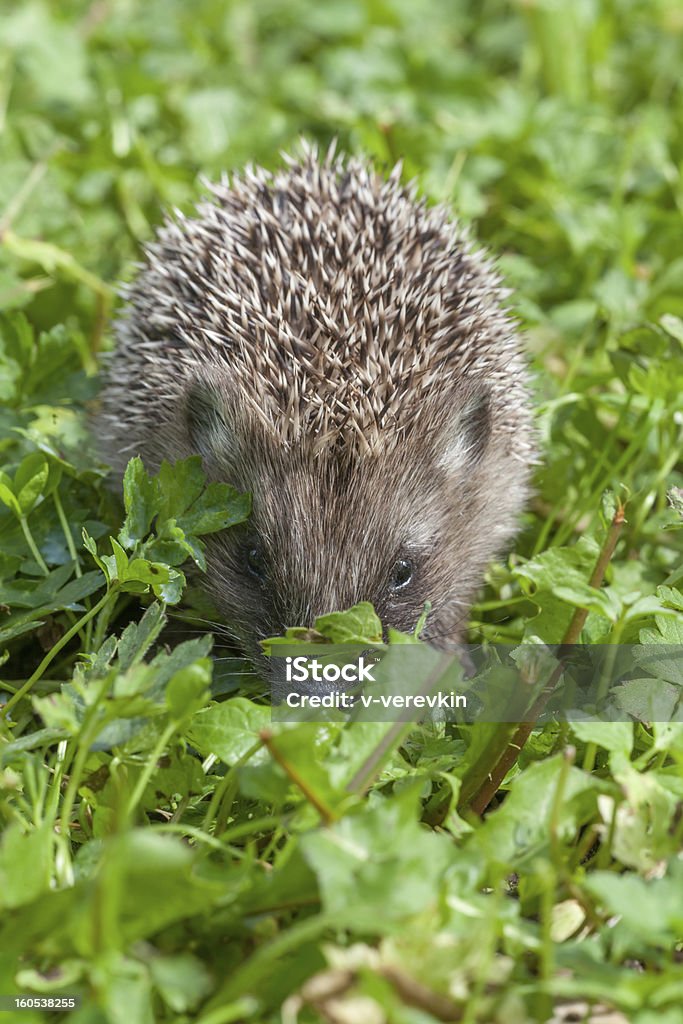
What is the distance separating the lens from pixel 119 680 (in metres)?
1.86

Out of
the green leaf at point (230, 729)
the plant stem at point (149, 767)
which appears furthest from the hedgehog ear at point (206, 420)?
the plant stem at point (149, 767)

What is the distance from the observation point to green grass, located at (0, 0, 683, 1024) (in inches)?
62.1

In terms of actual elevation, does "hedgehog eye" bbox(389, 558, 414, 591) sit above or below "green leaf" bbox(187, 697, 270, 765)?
above

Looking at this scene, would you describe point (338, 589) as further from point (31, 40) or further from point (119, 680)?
point (31, 40)

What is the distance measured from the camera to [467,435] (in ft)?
9.05

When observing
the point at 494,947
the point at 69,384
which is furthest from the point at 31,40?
the point at 494,947

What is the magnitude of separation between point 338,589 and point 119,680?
69cm

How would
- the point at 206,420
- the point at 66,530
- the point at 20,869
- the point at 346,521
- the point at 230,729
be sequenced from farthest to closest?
the point at 206,420 → the point at 66,530 → the point at 346,521 → the point at 230,729 → the point at 20,869

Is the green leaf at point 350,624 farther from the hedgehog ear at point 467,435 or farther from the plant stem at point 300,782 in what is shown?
the hedgehog ear at point 467,435

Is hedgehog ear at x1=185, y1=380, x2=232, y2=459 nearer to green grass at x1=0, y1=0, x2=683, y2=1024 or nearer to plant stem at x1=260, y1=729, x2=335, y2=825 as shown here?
green grass at x1=0, y1=0, x2=683, y2=1024

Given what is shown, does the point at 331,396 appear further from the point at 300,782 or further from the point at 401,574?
the point at 300,782

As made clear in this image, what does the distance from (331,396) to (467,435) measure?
0.45m
